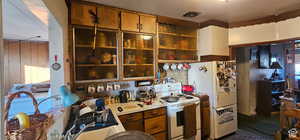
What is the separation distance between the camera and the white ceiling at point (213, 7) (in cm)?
198

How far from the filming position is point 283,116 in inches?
90.7

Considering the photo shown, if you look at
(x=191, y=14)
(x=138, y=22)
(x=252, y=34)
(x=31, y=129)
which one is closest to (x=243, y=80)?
(x=252, y=34)

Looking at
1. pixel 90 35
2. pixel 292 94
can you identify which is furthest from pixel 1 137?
pixel 292 94

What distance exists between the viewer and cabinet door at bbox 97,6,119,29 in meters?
2.01

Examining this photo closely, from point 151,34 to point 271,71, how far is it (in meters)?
3.98

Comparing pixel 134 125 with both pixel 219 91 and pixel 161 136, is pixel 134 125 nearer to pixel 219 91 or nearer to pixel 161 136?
pixel 161 136

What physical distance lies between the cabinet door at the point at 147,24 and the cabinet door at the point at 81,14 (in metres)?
0.75

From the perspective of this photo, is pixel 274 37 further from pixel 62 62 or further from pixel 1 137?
pixel 1 137

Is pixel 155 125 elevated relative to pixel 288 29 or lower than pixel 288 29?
lower

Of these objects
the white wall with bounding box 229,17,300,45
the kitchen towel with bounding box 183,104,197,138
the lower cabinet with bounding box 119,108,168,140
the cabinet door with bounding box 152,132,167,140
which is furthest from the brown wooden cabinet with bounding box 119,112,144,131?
the white wall with bounding box 229,17,300,45

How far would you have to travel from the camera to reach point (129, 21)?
7.22 feet

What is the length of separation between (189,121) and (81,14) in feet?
7.41

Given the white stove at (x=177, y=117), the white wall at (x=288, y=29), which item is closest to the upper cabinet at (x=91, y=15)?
the white stove at (x=177, y=117)

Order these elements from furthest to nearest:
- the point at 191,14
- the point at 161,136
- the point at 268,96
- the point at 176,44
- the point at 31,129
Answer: the point at 268,96 → the point at 176,44 → the point at 191,14 → the point at 161,136 → the point at 31,129
